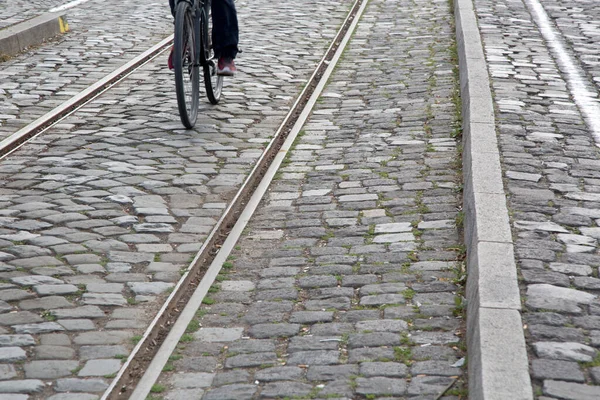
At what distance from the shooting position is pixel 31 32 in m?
12.1

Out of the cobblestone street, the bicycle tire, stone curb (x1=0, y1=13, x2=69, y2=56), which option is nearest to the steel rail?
the cobblestone street

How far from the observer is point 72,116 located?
8555 millimetres

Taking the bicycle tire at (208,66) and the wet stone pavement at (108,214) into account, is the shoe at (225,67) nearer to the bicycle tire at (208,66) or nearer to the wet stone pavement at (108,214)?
the bicycle tire at (208,66)

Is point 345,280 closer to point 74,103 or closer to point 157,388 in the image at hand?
point 157,388

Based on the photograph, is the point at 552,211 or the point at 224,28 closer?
the point at 552,211

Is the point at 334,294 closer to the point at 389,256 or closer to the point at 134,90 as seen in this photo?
the point at 389,256

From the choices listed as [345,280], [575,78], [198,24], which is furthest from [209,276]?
[575,78]

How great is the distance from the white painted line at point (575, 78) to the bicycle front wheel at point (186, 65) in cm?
316

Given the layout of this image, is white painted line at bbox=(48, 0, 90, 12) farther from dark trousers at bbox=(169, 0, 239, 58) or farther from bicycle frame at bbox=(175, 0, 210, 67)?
bicycle frame at bbox=(175, 0, 210, 67)

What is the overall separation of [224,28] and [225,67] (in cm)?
39

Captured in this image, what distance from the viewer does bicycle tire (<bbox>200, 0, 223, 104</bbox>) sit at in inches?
328

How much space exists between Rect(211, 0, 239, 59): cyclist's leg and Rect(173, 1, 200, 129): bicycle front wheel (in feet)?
1.58

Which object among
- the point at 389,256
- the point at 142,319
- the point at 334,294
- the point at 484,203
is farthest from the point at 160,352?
the point at 484,203

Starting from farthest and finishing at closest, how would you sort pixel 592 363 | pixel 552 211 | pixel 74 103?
pixel 74 103
pixel 552 211
pixel 592 363
